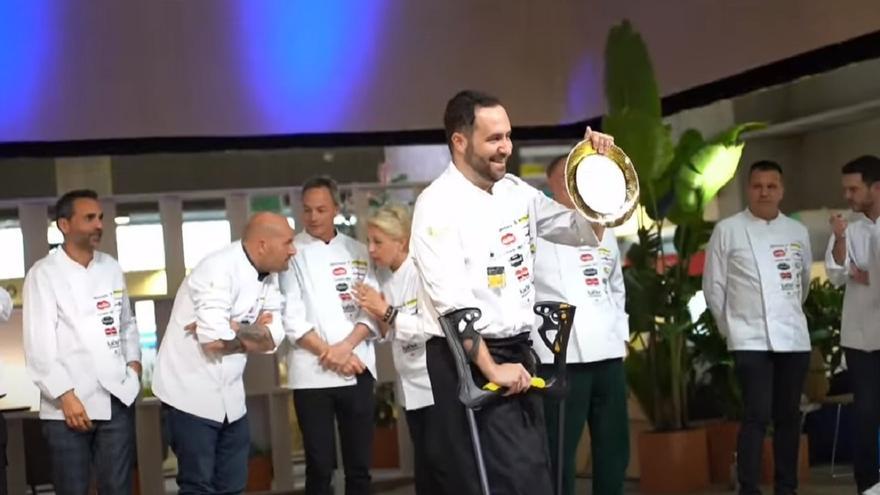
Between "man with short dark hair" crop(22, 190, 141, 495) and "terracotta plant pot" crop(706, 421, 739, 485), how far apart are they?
3241mm

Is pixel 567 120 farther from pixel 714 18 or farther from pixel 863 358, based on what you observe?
pixel 863 358

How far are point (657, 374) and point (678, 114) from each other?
175 cm

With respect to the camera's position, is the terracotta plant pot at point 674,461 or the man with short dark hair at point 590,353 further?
the terracotta plant pot at point 674,461

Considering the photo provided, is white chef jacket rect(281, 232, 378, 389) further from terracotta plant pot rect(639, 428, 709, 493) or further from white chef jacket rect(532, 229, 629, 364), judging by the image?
terracotta plant pot rect(639, 428, 709, 493)

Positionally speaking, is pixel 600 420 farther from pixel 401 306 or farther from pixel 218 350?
pixel 218 350

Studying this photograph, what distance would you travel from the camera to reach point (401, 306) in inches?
215

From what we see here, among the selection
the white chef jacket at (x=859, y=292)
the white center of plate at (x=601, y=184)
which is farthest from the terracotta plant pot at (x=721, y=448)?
the white center of plate at (x=601, y=184)

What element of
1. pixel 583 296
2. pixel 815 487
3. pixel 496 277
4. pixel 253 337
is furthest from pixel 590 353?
pixel 815 487

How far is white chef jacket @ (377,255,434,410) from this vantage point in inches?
204

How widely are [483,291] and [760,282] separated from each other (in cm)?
264

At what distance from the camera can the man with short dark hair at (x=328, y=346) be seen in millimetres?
5508

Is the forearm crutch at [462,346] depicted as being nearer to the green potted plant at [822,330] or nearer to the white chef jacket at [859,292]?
the white chef jacket at [859,292]

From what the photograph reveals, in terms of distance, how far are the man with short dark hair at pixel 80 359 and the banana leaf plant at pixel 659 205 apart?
276cm

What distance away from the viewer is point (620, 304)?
567 cm
